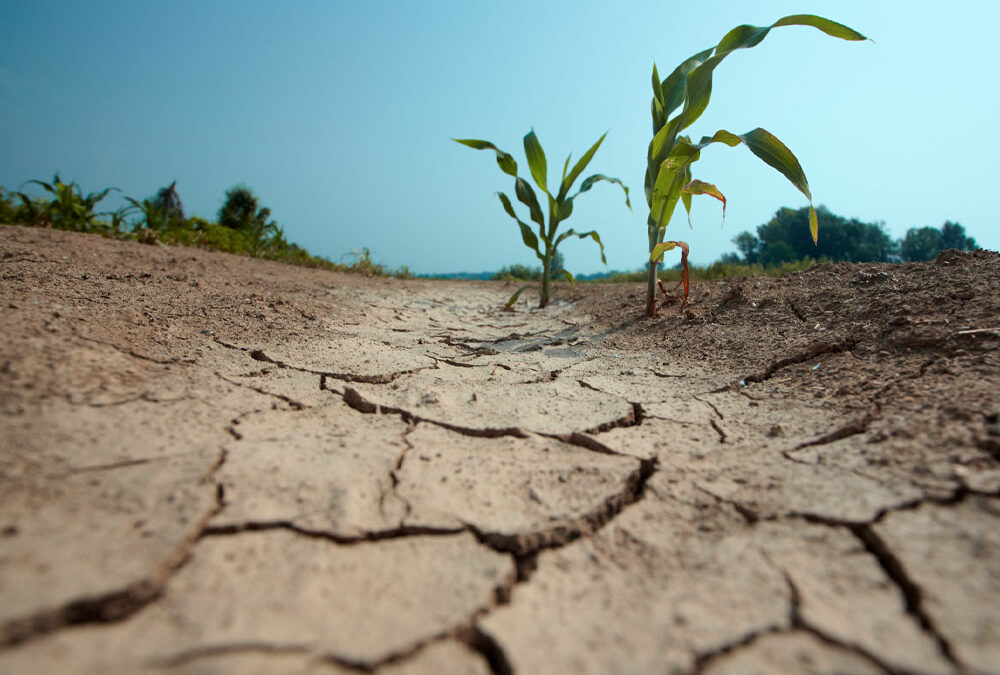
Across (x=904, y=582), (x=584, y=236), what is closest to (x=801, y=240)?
(x=584, y=236)

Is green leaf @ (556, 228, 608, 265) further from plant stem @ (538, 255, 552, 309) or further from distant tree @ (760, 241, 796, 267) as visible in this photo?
distant tree @ (760, 241, 796, 267)

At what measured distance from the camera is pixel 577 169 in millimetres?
3953

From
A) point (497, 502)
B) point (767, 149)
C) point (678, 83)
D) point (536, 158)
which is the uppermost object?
point (678, 83)

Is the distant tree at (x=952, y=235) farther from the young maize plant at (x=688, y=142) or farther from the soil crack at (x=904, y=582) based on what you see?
the soil crack at (x=904, y=582)

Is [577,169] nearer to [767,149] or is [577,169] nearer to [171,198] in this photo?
[767,149]

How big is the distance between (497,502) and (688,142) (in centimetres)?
221

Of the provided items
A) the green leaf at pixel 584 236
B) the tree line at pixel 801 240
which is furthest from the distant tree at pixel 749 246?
the green leaf at pixel 584 236

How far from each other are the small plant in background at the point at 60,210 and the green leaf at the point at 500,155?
3394mm

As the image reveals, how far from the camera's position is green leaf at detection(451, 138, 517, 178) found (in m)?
3.83

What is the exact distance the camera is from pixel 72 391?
1338 mm

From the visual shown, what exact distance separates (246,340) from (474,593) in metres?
1.82

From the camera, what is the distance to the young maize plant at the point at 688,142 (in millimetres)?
2277

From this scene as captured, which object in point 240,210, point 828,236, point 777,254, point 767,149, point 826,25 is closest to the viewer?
point 826,25

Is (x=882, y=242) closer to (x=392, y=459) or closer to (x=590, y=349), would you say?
(x=590, y=349)
